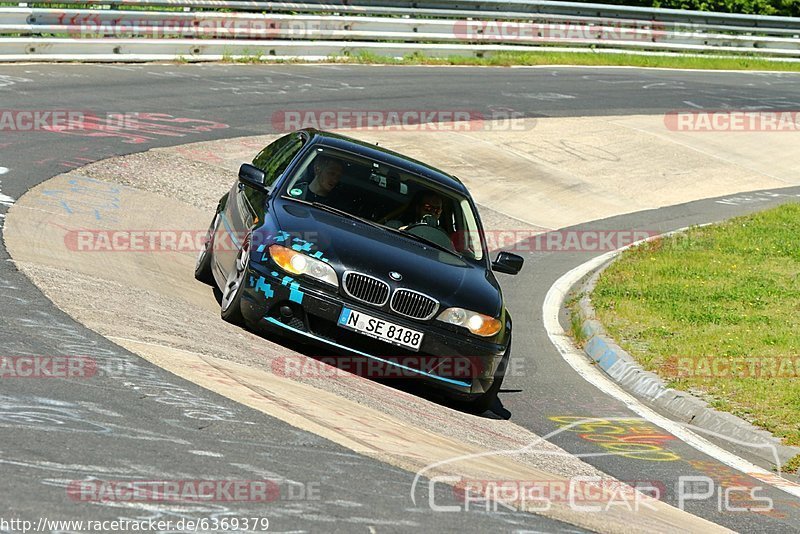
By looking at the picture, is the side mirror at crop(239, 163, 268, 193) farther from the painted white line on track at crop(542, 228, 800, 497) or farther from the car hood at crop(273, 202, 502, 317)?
the painted white line on track at crop(542, 228, 800, 497)

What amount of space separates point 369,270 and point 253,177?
164cm

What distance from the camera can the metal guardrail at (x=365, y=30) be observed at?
2192cm

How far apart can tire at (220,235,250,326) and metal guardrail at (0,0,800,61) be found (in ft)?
43.3

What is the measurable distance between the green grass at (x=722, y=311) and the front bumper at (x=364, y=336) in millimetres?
2137

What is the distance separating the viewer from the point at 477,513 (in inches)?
213

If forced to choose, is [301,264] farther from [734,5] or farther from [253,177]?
[734,5]

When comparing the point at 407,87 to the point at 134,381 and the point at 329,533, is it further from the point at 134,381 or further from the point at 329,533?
the point at 329,533

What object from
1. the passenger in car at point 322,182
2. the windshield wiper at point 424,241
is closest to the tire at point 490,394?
the windshield wiper at point 424,241

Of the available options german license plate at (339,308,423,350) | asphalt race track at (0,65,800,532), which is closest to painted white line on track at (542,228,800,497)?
asphalt race track at (0,65,800,532)

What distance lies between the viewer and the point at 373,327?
26.8 feet

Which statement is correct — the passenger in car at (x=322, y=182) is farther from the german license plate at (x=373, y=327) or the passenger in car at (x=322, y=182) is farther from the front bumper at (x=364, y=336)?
the german license plate at (x=373, y=327)

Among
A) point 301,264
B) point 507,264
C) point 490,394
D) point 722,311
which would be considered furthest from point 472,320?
point 722,311

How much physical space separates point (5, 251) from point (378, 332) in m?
3.08

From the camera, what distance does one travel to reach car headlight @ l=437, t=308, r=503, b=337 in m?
8.37
